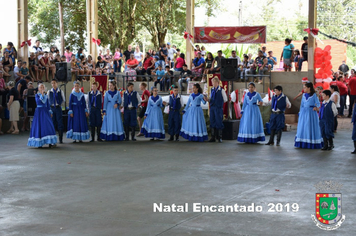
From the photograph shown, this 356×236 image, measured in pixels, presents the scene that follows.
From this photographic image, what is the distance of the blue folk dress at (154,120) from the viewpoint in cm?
1398

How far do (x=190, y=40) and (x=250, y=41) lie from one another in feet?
9.38

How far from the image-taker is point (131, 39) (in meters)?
29.7

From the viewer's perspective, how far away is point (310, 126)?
1199cm

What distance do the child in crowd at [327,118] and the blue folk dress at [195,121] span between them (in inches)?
129

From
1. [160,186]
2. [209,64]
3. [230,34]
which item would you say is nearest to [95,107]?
[160,186]

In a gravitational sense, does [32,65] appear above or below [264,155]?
above

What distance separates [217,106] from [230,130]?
3.13ft

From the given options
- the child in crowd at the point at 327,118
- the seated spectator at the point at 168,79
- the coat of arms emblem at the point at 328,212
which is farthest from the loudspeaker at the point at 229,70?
the coat of arms emblem at the point at 328,212

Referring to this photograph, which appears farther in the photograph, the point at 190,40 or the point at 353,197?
the point at 190,40

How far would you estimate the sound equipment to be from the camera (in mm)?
14102

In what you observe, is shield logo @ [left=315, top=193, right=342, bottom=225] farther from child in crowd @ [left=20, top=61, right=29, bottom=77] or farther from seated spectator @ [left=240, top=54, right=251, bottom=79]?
child in crowd @ [left=20, top=61, right=29, bottom=77]

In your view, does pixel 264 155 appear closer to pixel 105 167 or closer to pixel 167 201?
pixel 105 167

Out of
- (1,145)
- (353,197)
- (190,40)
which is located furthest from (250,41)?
(353,197)

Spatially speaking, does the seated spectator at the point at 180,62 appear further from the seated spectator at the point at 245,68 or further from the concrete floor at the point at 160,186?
the concrete floor at the point at 160,186
